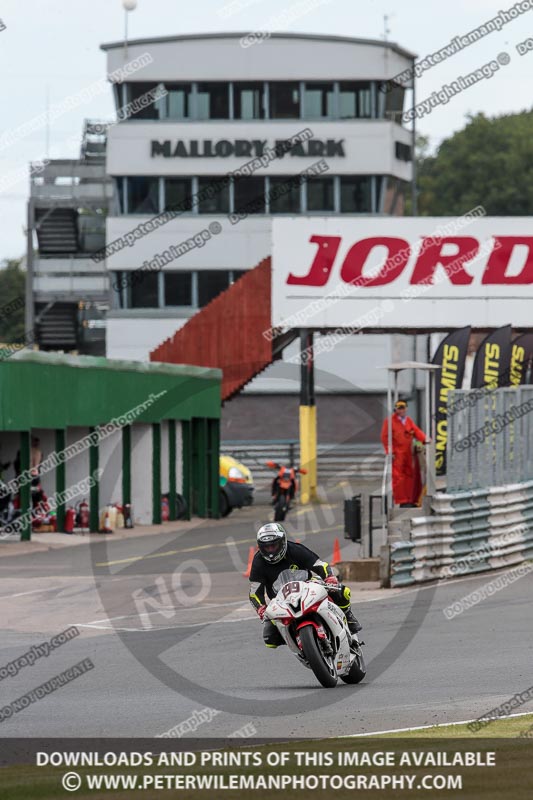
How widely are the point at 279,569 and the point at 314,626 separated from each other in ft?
2.72

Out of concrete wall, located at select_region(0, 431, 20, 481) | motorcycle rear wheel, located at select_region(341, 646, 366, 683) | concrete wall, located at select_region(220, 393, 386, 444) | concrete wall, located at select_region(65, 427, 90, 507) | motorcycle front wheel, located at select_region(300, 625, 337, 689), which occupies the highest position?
motorcycle front wheel, located at select_region(300, 625, 337, 689)

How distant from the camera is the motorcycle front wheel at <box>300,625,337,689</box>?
1248 cm

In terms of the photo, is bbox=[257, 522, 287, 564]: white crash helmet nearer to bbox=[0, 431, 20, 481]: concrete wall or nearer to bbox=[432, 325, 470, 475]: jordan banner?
bbox=[0, 431, 20, 481]: concrete wall

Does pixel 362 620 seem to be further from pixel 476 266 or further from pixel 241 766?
pixel 476 266

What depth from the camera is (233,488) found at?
3962 centimetres

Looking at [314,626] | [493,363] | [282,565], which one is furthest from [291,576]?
[493,363]

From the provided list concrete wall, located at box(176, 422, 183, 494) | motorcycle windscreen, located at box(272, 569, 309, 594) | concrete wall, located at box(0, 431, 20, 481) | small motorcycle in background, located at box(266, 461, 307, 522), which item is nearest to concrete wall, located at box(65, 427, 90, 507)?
concrete wall, located at box(0, 431, 20, 481)

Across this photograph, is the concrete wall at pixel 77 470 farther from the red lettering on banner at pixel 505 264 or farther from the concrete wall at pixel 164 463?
the red lettering on banner at pixel 505 264

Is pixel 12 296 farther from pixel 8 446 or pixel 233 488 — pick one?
pixel 8 446

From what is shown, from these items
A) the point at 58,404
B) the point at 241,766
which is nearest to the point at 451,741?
the point at 241,766

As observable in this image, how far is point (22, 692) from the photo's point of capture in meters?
13.0

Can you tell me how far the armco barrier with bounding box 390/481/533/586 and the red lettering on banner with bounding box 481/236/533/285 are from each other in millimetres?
16381

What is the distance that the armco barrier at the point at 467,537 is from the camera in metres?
22.5

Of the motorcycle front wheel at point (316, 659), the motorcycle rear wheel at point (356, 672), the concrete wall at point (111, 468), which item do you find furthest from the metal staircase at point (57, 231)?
the motorcycle front wheel at point (316, 659)
